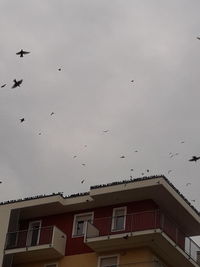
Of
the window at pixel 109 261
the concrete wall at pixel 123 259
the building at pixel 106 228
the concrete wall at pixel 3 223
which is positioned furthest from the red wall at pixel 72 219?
the concrete wall at pixel 3 223

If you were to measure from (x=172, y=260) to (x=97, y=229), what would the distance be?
4.76 meters

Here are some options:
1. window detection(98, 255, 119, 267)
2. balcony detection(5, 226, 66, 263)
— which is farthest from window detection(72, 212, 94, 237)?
window detection(98, 255, 119, 267)

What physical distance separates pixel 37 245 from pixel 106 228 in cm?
431

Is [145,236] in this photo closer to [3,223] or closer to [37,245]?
[37,245]

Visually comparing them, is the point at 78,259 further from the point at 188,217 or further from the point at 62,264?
the point at 188,217

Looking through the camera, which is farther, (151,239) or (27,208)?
(27,208)

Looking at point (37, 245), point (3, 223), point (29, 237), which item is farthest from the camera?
point (3, 223)

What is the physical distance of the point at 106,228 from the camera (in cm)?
4503

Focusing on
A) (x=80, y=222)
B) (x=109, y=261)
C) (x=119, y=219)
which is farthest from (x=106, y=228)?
(x=80, y=222)

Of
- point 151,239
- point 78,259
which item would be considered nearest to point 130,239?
point 151,239

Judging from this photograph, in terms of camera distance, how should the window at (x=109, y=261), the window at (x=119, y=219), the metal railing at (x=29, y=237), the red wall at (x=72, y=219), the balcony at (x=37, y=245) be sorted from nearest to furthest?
the window at (x=109, y=261)
the window at (x=119, y=219)
the red wall at (x=72, y=219)
the balcony at (x=37, y=245)
the metal railing at (x=29, y=237)

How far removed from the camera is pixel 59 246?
1809 inches

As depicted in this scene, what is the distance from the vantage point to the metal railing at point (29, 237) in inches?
1817

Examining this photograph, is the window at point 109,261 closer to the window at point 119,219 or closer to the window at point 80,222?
the window at point 119,219
